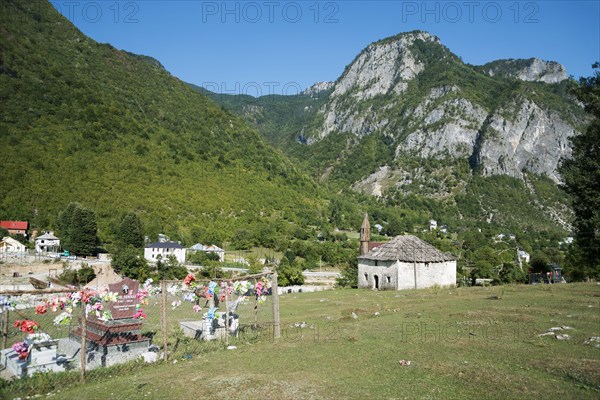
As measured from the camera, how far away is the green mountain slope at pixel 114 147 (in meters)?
71.8

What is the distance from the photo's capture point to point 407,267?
35.2m

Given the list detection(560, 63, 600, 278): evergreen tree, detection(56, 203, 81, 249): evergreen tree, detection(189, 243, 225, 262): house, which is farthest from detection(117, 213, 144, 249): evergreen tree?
detection(560, 63, 600, 278): evergreen tree

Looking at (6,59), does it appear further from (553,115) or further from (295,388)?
(553,115)

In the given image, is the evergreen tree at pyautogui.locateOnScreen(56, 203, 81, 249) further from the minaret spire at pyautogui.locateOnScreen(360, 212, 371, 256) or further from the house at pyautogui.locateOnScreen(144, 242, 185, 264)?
the minaret spire at pyautogui.locateOnScreen(360, 212, 371, 256)

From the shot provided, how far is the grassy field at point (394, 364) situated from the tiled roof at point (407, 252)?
17662 millimetres

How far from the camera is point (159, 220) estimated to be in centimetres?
7812

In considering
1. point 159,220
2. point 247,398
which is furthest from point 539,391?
point 159,220

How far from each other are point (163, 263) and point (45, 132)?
40243 mm

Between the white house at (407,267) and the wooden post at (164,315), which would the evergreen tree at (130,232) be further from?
the wooden post at (164,315)

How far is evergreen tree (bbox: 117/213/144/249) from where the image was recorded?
6525cm

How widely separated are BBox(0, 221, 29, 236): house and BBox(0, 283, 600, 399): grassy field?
6201 cm

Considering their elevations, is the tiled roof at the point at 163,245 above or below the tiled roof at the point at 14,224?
below

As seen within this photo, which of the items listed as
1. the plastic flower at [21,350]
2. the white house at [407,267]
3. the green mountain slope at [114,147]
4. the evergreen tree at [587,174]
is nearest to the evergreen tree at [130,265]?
the green mountain slope at [114,147]

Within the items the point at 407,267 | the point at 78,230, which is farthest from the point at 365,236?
the point at 78,230
